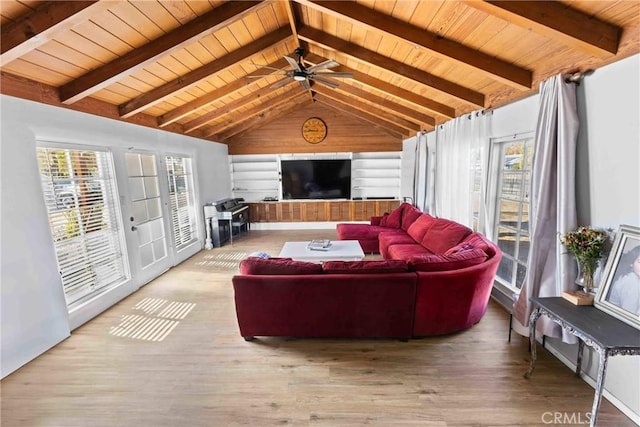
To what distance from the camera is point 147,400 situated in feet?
6.75

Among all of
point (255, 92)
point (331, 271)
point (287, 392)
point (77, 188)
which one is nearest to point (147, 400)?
point (287, 392)

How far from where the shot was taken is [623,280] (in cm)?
179

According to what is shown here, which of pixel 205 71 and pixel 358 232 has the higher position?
pixel 205 71

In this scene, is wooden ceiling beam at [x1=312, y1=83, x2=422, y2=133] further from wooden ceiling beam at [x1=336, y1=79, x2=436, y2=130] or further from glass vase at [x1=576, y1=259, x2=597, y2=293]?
glass vase at [x1=576, y1=259, x2=597, y2=293]

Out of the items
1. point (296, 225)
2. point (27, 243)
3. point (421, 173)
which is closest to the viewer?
point (27, 243)

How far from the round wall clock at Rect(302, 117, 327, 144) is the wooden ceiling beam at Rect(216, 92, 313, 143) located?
1.50 feet

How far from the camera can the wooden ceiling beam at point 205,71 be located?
341cm

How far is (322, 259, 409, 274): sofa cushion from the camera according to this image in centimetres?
251

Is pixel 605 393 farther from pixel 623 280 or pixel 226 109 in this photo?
pixel 226 109

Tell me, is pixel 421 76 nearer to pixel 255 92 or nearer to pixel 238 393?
→ pixel 255 92

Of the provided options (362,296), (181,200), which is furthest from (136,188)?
(362,296)

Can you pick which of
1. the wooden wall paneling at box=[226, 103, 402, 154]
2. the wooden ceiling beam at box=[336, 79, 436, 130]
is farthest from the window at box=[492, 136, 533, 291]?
the wooden wall paneling at box=[226, 103, 402, 154]

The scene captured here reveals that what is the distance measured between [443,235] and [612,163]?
6.98ft

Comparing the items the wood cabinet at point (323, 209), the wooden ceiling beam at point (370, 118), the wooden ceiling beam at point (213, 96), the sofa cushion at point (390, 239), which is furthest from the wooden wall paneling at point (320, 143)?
the sofa cushion at point (390, 239)
